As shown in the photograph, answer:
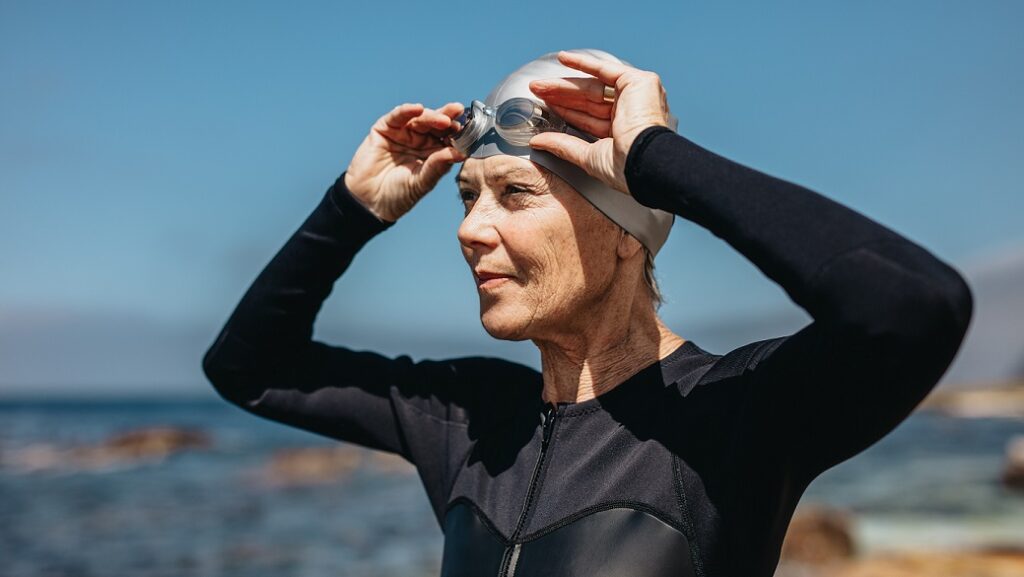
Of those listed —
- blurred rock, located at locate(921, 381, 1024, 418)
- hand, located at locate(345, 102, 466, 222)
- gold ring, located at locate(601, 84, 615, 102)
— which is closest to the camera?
gold ring, located at locate(601, 84, 615, 102)

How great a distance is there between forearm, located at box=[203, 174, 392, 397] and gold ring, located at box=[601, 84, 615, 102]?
1.00 metres

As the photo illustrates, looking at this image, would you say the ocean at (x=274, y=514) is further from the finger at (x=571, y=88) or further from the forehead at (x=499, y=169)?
the finger at (x=571, y=88)

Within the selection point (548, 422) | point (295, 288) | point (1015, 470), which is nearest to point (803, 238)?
point (548, 422)

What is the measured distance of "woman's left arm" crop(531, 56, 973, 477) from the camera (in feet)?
6.35

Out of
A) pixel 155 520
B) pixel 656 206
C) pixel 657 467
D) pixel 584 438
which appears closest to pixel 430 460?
pixel 584 438

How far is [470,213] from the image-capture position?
9.12ft

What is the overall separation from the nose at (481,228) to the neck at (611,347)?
0.33 meters

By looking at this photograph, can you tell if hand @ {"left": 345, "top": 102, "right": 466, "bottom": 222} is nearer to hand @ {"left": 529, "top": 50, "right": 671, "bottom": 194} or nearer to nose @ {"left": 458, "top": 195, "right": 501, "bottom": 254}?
nose @ {"left": 458, "top": 195, "right": 501, "bottom": 254}

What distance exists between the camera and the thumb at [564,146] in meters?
2.54

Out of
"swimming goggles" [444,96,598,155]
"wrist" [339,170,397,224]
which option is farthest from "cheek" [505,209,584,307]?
"wrist" [339,170,397,224]

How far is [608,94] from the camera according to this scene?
2.54m

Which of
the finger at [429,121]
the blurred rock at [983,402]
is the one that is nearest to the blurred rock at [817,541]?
the finger at [429,121]

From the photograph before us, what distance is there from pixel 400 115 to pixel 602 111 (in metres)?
0.90

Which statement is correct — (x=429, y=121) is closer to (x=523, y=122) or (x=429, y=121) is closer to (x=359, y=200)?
(x=359, y=200)
